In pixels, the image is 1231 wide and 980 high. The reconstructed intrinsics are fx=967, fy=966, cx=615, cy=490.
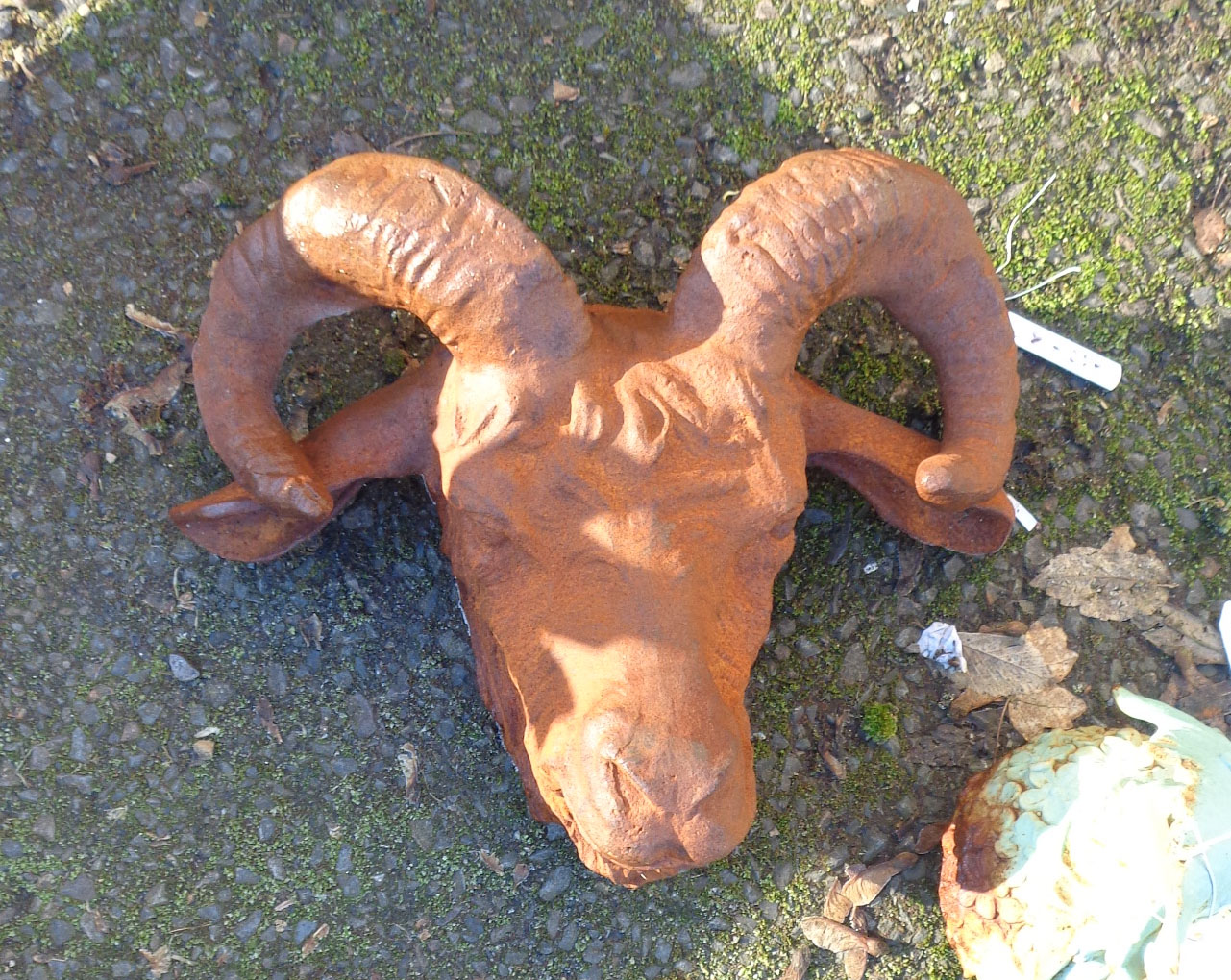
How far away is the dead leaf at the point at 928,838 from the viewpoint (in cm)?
358

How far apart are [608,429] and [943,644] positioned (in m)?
1.89

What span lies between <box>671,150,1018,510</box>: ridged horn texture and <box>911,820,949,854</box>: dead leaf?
5.21 feet

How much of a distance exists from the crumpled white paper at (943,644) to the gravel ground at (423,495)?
7 centimetres

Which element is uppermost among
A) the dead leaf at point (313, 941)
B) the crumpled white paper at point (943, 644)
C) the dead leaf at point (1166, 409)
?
the dead leaf at point (1166, 409)

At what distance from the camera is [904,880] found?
3.58 m

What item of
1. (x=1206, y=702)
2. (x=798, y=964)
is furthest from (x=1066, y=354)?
(x=798, y=964)

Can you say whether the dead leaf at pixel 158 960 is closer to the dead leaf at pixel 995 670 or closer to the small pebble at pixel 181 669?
the small pebble at pixel 181 669

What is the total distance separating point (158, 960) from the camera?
3.21 meters

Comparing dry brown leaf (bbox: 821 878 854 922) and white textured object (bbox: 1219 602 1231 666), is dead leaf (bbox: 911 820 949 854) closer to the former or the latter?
dry brown leaf (bbox: 821 878 854 922)

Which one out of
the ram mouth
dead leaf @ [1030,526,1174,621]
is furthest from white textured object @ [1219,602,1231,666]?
the ram mouth

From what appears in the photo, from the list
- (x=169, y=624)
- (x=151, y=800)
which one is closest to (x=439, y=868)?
(x=151, y=800)

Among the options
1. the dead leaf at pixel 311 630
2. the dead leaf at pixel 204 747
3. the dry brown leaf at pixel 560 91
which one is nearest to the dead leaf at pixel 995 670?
the dead leaf at pixel 311 630

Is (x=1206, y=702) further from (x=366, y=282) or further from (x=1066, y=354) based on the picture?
(x=366, y=282)

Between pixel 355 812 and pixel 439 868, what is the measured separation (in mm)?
349
